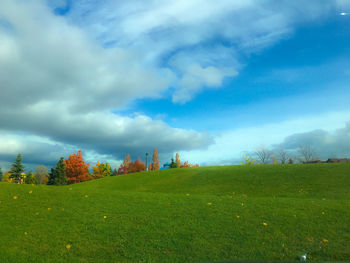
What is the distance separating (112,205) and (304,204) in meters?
10.4

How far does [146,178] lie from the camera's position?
1517 inches

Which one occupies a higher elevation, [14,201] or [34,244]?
→ [14,201]

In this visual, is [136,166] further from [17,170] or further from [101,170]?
[17,170]

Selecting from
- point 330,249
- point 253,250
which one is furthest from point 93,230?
point 330,249

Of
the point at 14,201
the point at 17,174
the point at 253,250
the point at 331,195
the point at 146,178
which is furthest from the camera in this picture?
the point at 17,174

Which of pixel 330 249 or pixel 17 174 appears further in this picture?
pixel 17 174

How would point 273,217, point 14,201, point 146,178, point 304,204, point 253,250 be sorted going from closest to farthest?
point 253,250
point 273,217
point 14,201
point 304,204
point 146,178

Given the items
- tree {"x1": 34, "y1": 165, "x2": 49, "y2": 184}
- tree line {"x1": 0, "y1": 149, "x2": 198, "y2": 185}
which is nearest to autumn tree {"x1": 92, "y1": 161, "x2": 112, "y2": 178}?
tree line {"x1": 0, "y1": 149, "x2": 198, "y2": 185}

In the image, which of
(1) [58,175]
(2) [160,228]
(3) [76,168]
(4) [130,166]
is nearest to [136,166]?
(4) [130,166]

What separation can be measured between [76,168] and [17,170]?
16.9 meters

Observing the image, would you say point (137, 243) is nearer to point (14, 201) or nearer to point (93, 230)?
point (93, 230)

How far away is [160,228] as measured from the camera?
31.4 feet

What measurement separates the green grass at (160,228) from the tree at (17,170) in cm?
6156

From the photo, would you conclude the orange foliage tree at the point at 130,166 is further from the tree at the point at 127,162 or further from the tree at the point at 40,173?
the tree at the point at 40,173
